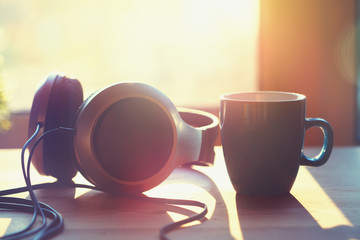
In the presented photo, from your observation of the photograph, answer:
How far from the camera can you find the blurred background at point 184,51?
1.59 m

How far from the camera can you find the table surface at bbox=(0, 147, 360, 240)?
1.31 feet

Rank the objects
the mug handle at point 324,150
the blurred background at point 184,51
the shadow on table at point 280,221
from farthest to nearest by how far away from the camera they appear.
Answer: the blurred background at point 184,51
the mug handle at point 324,150
the shadow on table at point 280,221

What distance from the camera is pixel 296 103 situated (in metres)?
0.47

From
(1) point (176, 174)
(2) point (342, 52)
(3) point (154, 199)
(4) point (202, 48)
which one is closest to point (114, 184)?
(3) point (154, 199)

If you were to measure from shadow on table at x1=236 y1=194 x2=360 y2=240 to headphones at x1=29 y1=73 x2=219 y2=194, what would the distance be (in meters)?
0.10

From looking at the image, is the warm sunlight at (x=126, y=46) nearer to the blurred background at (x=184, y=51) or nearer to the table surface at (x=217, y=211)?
the blurred background at (x=184, y=51)

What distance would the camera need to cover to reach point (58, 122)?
1.71 ft

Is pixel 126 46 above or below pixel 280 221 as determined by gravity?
above

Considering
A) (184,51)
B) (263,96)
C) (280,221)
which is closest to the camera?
(280,221)

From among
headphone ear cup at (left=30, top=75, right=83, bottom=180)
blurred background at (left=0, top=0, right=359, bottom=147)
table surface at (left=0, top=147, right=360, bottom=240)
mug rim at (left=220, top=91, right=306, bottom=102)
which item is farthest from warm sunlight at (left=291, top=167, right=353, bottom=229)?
blurred background at (left=0, top=0, right=359, bottom=147)

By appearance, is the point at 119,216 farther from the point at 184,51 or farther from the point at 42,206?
the point at 184,51

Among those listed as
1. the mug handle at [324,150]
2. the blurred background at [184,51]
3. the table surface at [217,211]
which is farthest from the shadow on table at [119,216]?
the blurred background at [184,51]

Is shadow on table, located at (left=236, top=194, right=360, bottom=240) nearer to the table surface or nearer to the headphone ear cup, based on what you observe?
the table surface

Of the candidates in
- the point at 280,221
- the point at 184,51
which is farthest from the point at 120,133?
the point at 184,51
